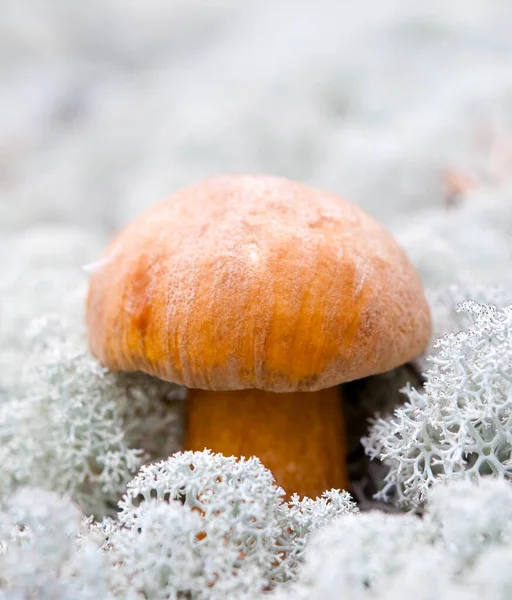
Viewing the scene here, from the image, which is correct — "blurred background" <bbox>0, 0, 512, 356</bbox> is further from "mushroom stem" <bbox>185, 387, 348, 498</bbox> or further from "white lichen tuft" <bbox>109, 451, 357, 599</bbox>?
"white lichen tuft" <bbox>109, 451, 357, 599</bbox>

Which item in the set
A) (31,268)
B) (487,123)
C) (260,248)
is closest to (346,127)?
(487,123)

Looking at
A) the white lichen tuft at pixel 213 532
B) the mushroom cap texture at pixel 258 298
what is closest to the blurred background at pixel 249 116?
the mushroom cap texture at pixel 258 298

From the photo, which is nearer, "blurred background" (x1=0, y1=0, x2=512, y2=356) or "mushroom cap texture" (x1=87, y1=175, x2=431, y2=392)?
"mushroom cap texture" (x1=87, y1=175, x2=431, y2=392)

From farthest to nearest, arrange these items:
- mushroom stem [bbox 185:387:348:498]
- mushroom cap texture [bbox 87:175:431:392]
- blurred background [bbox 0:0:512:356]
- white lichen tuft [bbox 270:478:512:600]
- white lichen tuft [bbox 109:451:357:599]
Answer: blurred background [bbox 0:0:512:356]
mushroom stem [bbox 185:387:348:498]
mushroom cap texture [bbox 87:175:431:392]
white lichen tuft [bbox 109:451:357:599]
white lichen tuft [bbox 270:478:512:600]

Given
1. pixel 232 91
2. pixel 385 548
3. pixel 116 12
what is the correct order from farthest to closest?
pixel 116 12
pixel 232 91
pixel 385 548

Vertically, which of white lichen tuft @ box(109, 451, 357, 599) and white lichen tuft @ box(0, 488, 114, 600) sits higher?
white lichen tuft @ box(0, 488, 114, 600)

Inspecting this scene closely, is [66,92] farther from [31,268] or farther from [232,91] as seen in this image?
[31,268]

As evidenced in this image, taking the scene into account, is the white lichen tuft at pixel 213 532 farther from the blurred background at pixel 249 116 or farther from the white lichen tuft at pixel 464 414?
the blurred background at pixel 249 116

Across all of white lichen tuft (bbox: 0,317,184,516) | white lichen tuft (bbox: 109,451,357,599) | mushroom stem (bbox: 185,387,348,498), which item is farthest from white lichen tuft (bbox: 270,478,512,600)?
white lichen tuft (bbox: 0,317,184,516)
